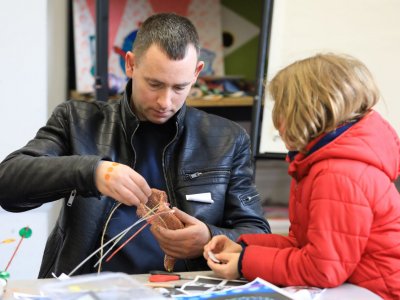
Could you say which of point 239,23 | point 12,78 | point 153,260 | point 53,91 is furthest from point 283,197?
point 153,260

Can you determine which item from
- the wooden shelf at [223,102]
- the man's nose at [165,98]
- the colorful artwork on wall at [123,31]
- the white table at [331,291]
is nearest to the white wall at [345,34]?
the wooden shelf at [223,102]

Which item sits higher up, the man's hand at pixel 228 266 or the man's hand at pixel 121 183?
the man's hand at pixel 121 183

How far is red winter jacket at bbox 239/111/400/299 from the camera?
93 centimetres

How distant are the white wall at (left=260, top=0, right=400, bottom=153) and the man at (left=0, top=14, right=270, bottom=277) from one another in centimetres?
94

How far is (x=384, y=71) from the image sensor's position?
2439 mm

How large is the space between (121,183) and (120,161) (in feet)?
1.23

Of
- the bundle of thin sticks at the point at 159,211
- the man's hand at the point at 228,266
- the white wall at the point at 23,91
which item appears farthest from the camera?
the white wall at the point at 23,91

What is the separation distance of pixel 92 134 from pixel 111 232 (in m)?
0.27

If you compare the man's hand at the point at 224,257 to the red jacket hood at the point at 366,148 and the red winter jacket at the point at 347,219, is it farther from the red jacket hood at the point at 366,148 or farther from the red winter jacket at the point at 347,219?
the red jacket hood at the point at 366,148

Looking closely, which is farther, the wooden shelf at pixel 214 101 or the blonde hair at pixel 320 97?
the wooden shelf at pixel 214 101

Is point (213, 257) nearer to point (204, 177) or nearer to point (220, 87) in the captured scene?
point (204, 177)

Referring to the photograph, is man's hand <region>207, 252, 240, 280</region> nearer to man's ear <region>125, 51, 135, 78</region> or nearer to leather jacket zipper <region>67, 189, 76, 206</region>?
leather jacket zipper <region>67, 189, 76, 206</region>

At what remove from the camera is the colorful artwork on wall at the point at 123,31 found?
2.69 meters

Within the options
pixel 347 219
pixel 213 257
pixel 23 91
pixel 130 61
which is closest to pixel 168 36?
pixel 130 61
